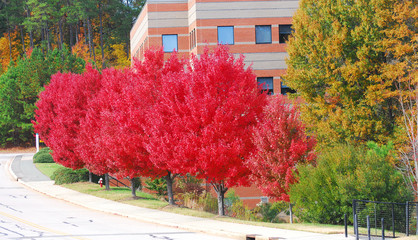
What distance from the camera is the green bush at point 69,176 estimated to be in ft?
133

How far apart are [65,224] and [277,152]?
8996 mm

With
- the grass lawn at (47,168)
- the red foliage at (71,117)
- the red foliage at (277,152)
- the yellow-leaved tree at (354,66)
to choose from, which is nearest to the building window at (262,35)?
the yellow-leaved tree at (354,66)

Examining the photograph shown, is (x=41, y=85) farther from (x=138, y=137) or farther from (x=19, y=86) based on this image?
(x=138, y=137)

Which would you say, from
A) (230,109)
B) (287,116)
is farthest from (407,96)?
(230,109)

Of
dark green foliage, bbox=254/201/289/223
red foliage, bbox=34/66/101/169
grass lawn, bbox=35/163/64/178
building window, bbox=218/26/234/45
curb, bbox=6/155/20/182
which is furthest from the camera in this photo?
grass lawn, bbox=35/163/64/178

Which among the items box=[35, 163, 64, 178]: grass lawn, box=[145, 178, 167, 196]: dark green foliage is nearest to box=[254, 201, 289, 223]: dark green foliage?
box=[145, 178, 167, 196]: dark green foliage

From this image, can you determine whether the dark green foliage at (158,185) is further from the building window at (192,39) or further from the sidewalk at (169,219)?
the building window at (192,39)

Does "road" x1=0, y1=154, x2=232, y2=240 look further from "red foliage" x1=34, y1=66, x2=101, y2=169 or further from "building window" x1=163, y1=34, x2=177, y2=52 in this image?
"building window" x1=163, y1=34, x2=177, y2=52

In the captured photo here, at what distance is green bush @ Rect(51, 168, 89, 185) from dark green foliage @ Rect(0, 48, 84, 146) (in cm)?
2866

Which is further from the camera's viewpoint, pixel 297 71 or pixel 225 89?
pixel 297 71

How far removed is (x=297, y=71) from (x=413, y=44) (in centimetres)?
636

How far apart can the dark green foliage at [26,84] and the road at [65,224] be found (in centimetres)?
3848

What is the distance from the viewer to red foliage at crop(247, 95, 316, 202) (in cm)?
2377

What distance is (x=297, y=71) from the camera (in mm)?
33031
